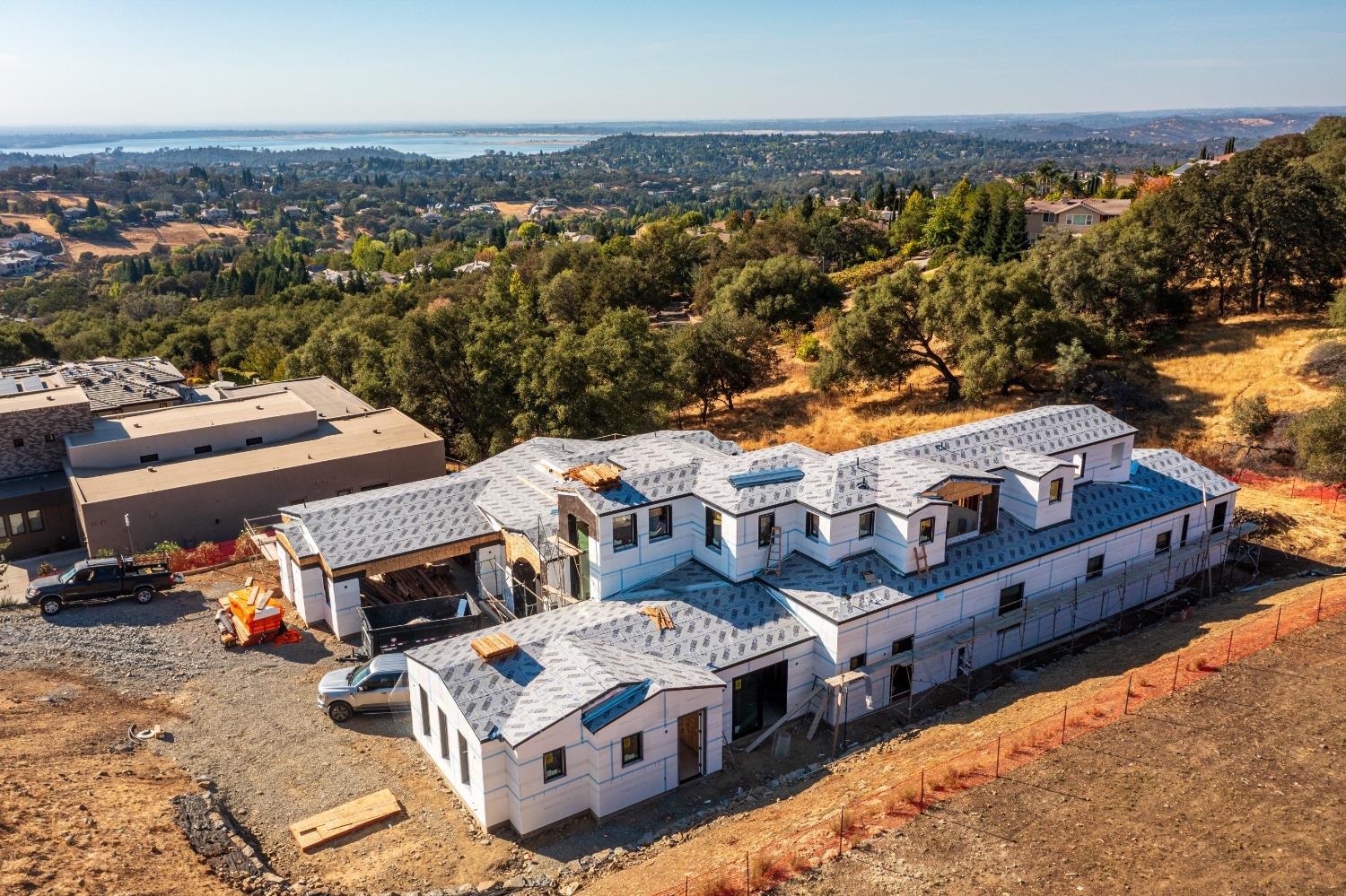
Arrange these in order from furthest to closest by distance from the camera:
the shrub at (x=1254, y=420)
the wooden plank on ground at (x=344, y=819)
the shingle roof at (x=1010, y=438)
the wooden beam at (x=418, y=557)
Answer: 1. the shrub at (x=1254, y=420)
2. the shingle roof at (x=1010, y=438)
3. the wooden beam at (x=418, y=557)
4. the wooden plank on ground at (x=344, y=819)

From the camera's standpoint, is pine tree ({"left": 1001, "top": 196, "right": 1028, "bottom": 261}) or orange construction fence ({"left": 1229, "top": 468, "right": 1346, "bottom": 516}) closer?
orange construction fence ({"left": 1229, "top": 468, "right": 1346, "bottom": 516})

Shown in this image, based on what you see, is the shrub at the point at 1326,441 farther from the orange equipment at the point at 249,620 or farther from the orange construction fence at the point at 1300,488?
the orange equipment at the point at 249,620

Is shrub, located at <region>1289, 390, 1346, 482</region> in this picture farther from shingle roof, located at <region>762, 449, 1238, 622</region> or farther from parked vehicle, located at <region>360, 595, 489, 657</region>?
parked vehicle, located at <region>360, 595, 489, 657</region>

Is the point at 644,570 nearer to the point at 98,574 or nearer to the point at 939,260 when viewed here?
the point at 98,574

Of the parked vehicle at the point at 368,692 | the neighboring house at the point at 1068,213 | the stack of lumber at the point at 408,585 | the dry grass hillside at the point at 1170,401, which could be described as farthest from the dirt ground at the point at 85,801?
the neighboring house at the point at 1068,213

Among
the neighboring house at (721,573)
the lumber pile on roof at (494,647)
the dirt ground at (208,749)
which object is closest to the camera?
the dirt ground at (208,749)

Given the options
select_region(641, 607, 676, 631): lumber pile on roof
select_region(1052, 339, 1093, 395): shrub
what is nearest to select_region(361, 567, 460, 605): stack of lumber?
select_region(641, 607, 676, 631): lumber pile on roof

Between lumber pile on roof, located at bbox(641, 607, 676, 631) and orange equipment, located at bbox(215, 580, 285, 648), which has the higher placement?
lumber pile on roof, located at bbox(641, 607, 676, 631)
